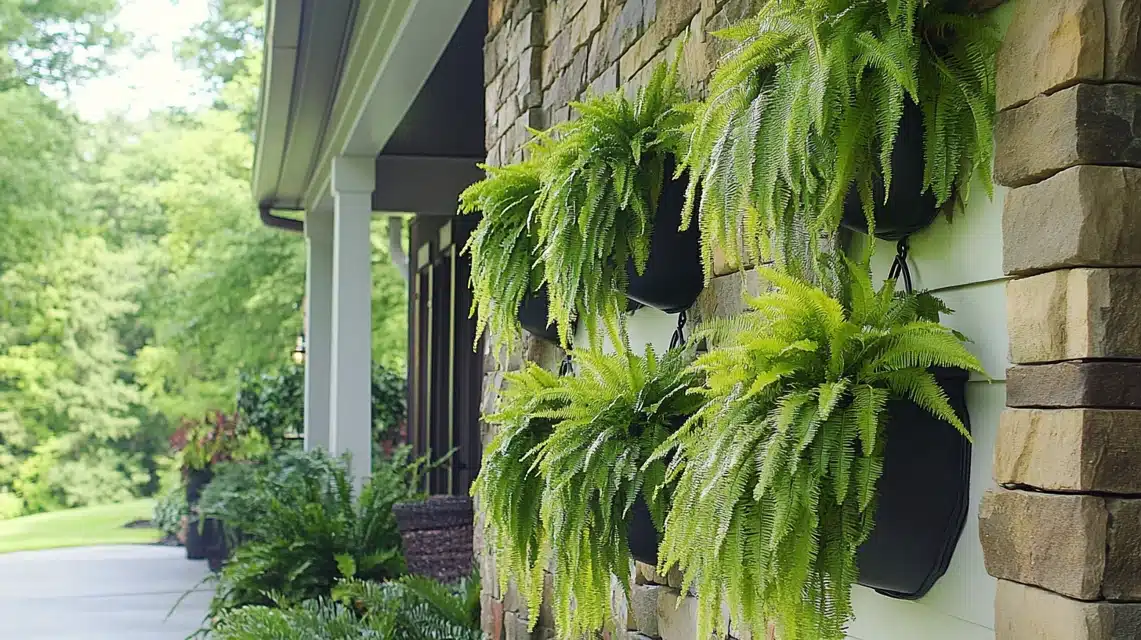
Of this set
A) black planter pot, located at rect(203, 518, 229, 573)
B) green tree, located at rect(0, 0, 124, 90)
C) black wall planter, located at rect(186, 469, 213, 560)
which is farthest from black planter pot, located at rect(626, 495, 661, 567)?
green tree, located at rect(0, 0, 124, 90)

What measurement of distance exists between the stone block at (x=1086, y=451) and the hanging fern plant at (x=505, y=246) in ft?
4.07

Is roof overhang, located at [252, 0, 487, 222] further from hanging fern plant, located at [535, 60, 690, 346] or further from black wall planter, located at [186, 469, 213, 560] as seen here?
black wall planter, located at [186, 469, 213, 560]

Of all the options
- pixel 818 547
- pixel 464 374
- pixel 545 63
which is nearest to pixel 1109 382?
pixel 818 547

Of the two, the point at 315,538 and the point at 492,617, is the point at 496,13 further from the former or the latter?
the point at 315,538

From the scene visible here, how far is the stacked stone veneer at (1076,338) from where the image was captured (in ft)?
3.50

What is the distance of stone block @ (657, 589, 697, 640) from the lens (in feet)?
6.55

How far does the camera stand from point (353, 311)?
6082mm

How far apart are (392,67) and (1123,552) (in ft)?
12.2

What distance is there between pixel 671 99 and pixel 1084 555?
1137 millimetres

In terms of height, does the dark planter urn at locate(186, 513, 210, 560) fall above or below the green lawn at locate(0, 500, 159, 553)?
above

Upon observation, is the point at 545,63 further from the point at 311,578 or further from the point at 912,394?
the point at 311,578

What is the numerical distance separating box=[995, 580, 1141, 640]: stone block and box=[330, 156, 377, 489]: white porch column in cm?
506

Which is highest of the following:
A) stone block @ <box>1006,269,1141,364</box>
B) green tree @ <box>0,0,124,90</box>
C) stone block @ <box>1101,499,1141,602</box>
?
green tree @ <box>0,0,124,90</box>

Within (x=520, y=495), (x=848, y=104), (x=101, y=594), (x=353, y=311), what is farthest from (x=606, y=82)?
(x=101, y=594)
